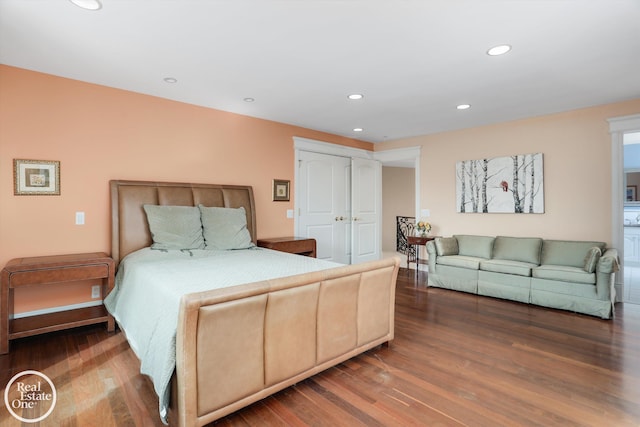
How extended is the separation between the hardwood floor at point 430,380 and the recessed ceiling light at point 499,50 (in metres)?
2.39

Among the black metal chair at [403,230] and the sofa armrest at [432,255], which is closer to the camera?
the sofa armrest at [432,255]

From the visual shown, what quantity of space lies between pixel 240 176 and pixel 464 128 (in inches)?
139

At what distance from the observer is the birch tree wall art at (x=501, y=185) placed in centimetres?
457

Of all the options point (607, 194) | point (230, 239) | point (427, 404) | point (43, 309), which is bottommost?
point (427, 404)

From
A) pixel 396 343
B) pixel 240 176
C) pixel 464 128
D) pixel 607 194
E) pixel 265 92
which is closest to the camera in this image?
pixel 396 343

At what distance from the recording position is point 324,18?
2.18 metres

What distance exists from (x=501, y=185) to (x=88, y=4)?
5.04 metres

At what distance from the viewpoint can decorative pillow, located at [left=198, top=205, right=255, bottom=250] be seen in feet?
11.9

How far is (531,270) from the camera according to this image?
398 centimetres

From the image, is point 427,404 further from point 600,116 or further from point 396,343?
point 600,116

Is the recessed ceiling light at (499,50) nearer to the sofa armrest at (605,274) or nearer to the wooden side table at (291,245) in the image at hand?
the sofa armrest at (605,274)

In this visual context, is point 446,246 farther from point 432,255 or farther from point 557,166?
point 557,166

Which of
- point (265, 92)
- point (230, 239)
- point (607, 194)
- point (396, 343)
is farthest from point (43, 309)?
point (607, 194)
